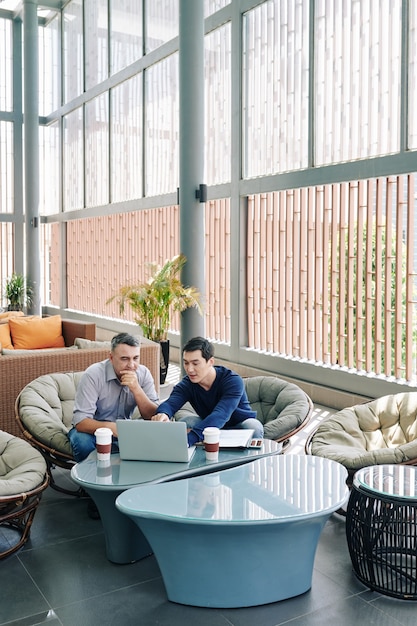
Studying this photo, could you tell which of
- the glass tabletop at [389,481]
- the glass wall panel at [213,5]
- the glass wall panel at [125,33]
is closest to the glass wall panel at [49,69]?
the glass wall panel at [125,33]

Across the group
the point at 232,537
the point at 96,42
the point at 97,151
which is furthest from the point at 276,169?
the point at 96,42

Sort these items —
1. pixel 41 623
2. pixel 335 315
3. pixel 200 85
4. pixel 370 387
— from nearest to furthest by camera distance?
pixel 41 623 → pixel 370 387 → pixel 335 315 → pixel 200 85

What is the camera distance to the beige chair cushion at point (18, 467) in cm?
316

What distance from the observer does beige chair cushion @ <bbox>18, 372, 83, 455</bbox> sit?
3.88m

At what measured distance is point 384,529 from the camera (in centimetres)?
296

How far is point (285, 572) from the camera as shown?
279 centimetres

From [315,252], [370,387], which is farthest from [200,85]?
[370,387]

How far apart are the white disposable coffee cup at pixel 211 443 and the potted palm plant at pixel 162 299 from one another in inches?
172

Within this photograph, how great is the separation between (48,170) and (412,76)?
9.99 m

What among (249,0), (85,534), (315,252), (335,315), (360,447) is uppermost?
(249,0)

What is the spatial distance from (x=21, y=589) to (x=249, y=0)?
687 centimetres

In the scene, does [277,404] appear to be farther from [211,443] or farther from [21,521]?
[21,521]

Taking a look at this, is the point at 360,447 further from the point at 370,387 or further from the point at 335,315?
the point at 335,315

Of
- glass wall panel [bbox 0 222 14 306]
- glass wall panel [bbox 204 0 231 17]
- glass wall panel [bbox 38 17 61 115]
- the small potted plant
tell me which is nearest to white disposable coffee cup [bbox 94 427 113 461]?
glass wall panel [bbox 204 0 231 17]
